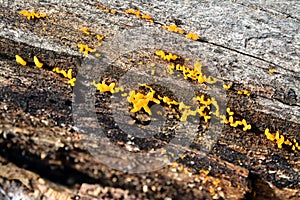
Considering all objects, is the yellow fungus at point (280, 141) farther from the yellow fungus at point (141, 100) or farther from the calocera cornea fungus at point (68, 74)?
the calocera cornea fungus at point (68, 74)

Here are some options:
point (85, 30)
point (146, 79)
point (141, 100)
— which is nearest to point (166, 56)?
point (146, 79)

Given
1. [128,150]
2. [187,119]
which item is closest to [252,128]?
[187,119]

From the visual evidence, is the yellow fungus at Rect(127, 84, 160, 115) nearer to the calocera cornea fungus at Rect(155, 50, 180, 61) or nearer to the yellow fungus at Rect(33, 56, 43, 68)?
the calocera cornea fungus at Rect(155, 50, 180, 61)

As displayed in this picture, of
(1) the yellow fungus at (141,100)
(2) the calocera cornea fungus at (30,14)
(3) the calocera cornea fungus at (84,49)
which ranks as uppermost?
(2) the calocera cornea fungus at (30,14)

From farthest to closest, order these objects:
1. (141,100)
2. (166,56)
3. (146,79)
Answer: (166,56) < (146,79) < (141,100)

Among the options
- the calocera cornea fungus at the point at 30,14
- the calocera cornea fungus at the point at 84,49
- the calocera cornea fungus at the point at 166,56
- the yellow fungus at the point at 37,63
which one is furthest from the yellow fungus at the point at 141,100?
the calocera cornea fungus at the point at 30,14

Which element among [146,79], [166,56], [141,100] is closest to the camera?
[141,100]

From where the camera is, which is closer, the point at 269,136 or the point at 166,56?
the point at 269,136

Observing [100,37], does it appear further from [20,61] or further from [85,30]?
[20,61]
